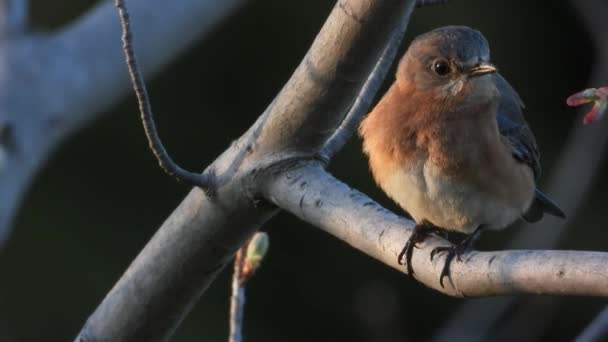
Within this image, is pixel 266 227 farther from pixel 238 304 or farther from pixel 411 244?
pixel 411 244

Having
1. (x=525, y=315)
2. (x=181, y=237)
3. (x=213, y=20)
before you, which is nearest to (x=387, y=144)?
(x=181, y=237)

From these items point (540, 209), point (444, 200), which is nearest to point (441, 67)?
point (444, 200)

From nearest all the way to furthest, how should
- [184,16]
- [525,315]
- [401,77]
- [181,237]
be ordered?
[181,237] → [401,77] → [525,315] → [184,16]

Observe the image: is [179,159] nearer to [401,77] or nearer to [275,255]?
[275,255]

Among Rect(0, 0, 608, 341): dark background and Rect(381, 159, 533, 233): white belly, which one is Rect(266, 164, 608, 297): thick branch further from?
Rect(0, 0, 608, 341): dark background

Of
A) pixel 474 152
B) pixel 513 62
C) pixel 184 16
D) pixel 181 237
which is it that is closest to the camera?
pixel 181 237

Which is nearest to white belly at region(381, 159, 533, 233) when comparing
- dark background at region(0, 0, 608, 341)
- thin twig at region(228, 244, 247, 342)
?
thin twig at region(228, 244, 247, 342)
